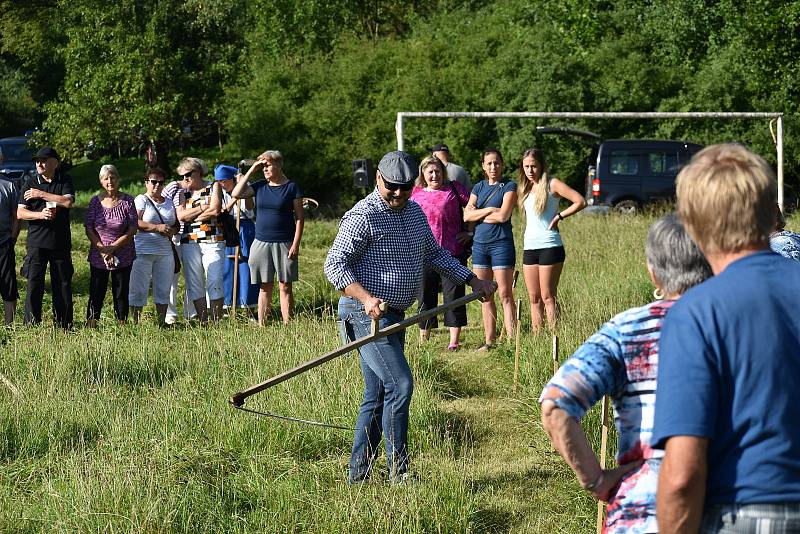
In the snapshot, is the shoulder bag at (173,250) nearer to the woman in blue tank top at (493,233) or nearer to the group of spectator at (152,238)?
the group of spectator at (152,238)

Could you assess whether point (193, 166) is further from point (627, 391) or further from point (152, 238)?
point (627, 391)

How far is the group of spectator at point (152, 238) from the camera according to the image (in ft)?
33.9

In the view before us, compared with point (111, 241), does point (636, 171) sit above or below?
below

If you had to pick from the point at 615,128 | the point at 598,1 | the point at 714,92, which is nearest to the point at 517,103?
the point at 615,128

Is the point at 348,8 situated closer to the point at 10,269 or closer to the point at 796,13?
the point at 796,13

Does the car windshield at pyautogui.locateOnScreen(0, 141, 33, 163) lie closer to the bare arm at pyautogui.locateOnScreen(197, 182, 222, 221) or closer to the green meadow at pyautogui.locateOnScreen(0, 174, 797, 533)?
the bare arm at pyautogui.locateOnScreen(197, 182, 222, 221)

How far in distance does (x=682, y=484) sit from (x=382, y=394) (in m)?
3.44

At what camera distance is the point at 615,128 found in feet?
88.4

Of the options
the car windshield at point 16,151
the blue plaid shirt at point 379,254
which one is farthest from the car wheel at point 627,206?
the blue plaid shirt at point 379,254

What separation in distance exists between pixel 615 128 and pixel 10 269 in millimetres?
19077

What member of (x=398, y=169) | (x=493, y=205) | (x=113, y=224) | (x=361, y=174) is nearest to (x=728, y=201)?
(x=398, y=169)

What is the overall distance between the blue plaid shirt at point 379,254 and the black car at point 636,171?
57.9ft

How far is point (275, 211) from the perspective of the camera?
10742 millimetres

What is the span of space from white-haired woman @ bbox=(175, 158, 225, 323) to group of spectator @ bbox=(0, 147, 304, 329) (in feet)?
0.03
